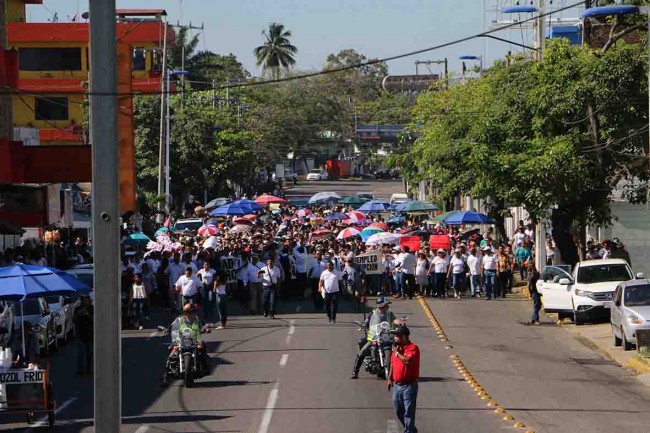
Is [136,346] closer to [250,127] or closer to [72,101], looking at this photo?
[72,101]

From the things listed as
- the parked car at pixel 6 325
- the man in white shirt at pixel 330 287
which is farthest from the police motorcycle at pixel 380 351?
the man in white shirt at pixel 330 287

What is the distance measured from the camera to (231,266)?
37.5 meters

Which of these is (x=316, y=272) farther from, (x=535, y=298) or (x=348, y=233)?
(x=348, y=233)

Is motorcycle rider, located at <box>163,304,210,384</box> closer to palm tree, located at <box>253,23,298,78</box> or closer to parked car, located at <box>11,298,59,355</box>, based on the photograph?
parked car, located at <box>11,298,59,355</box>

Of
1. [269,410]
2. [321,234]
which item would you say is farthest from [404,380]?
Result: [321,234]

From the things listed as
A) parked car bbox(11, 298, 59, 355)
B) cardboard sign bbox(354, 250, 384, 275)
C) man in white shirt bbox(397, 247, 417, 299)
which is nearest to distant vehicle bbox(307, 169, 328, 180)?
man in white shirt bbox(397, 247, 417, 299)

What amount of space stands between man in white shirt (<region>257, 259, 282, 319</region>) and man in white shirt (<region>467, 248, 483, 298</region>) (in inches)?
308

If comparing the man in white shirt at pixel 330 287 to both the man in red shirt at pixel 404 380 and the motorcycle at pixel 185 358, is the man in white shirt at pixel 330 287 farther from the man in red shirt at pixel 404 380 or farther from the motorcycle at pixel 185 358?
the man in red shirt at pixel 404 380

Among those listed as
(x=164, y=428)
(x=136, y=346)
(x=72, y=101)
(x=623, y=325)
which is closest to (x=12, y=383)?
(x=164, y=428)

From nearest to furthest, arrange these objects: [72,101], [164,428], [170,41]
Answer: [164,428] → [72,101] → [170,41]

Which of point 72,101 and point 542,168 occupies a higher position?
point 72,101

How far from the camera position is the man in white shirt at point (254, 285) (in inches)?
1325

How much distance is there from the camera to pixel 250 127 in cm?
11169

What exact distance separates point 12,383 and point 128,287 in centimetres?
1393
